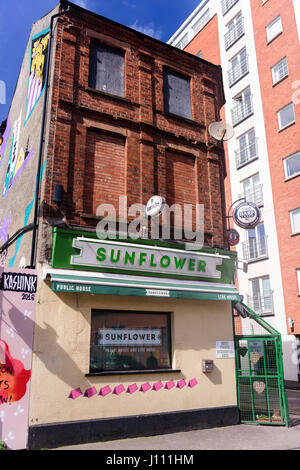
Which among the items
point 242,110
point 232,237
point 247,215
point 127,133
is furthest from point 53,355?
point 242,110

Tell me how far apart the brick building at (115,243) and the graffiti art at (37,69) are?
0.26ft

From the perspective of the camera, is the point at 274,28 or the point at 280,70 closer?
the point at 280,70

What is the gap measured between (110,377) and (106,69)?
822 centimetres

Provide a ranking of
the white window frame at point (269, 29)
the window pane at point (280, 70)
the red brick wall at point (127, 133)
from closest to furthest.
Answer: the red brick wall at point (127, 133), the window pane at point (280, 70), the white window frame at point (269, 29)

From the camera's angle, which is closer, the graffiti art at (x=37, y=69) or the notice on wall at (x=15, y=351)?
the notice on wall at (x=15, y=351)

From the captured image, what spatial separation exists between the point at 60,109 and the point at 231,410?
28.6ft

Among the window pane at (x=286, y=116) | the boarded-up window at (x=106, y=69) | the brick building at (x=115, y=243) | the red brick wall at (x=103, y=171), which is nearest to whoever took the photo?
the brick building at (x=115, y=243)

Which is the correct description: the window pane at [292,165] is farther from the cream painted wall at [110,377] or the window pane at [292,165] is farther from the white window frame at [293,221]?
the cream painted wall at [110,377]

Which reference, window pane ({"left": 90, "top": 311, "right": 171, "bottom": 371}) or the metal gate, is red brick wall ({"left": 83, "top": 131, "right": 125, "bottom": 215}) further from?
the metal gate

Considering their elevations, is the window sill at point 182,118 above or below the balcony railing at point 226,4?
below

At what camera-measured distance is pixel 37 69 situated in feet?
36.3

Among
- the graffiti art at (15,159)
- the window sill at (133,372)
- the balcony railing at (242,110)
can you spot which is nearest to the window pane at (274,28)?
the balcony railing at (242,110)

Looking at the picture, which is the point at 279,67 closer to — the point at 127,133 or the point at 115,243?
the point at 127,133

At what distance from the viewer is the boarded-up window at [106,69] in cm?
1040
